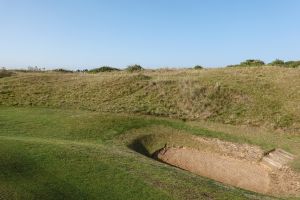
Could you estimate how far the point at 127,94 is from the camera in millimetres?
37062

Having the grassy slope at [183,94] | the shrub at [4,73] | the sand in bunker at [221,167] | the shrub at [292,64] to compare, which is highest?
the shrub at [292,64]

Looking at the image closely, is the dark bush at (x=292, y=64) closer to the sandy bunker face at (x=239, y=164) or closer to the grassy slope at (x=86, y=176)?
the sandy bunker face at (x=239, y=164)

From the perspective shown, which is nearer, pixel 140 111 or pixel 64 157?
pixel 64 157

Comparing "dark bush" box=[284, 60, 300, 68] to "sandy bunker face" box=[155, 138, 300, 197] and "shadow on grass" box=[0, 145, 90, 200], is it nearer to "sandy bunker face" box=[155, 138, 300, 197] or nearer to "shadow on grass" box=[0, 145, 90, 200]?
"sandy bunker face" box=[155, 138, 300, 197]

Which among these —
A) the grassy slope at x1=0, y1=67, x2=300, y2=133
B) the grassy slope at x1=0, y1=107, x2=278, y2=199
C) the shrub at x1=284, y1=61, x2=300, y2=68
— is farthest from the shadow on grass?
the shrub at x1=284, y1=61, x2=300, y2=68

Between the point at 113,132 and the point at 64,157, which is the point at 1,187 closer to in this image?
the point at 64,157

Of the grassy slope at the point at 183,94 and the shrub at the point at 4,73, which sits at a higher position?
the shrub at the point at 4,73

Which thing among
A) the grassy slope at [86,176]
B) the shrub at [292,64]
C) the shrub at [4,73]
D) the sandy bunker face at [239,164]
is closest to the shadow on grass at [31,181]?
the grassy slope at [86,176]

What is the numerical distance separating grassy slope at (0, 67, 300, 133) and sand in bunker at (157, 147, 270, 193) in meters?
6.67

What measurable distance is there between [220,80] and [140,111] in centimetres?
1194

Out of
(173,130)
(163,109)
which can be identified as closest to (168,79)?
(163,109)

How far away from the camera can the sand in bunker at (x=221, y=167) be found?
22.3 metres

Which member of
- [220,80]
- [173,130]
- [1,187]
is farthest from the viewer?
[220,80]

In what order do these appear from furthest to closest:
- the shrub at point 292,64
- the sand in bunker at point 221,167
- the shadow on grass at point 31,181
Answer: the shrub at point 292,64 < the sand in bunker at point 221,167 < the shadow on grass at point 31,181
